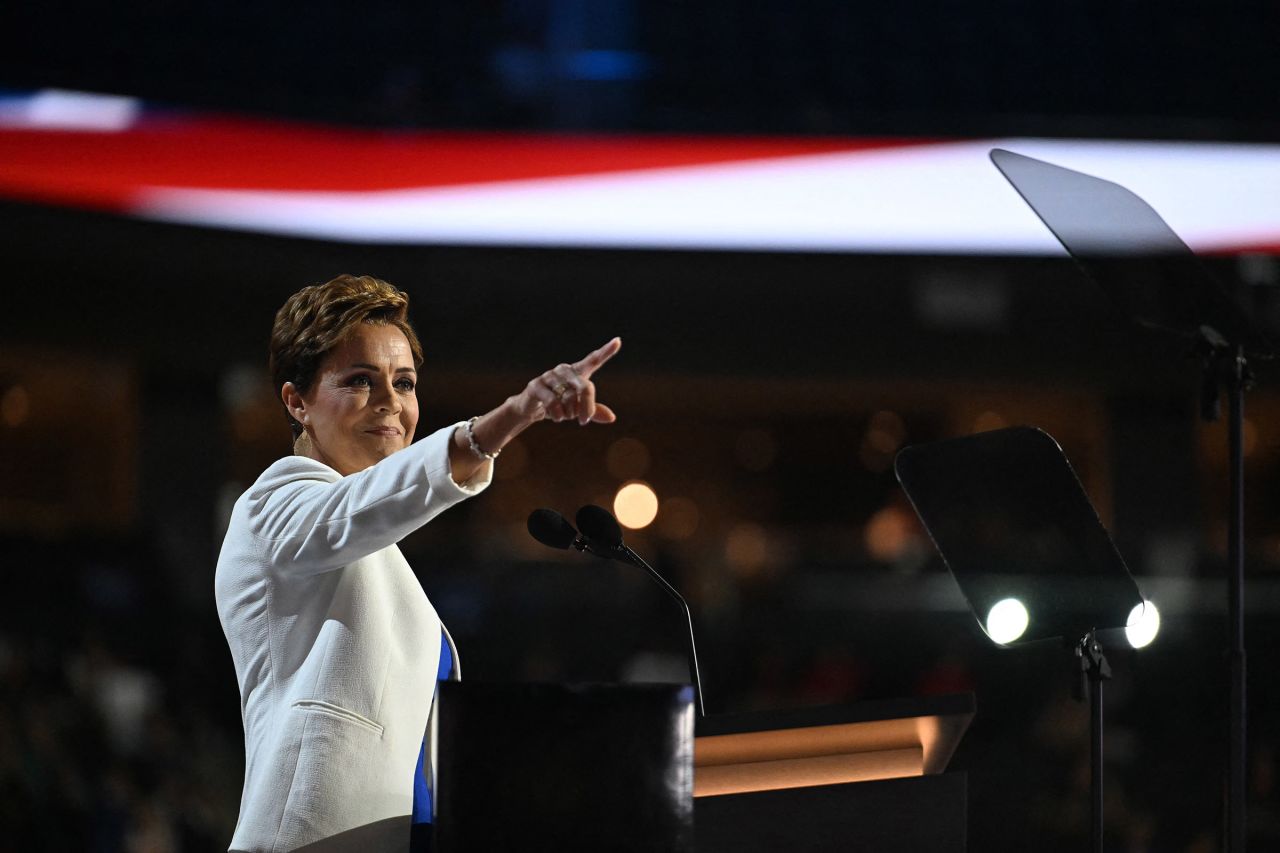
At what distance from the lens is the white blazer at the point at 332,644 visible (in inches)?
52.1

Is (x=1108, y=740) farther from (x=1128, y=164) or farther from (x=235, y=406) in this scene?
(x=235, y=406)

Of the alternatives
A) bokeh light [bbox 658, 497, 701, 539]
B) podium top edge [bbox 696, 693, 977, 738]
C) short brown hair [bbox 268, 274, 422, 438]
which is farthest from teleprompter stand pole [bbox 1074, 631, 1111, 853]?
bokeh light [bbox 658, 497, 701, 539]

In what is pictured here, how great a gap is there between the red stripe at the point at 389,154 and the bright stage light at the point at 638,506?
4.70m

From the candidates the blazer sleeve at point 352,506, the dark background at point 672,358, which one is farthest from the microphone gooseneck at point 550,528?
the dark background at point 672,358

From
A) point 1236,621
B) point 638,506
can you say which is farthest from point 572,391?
point 638,506

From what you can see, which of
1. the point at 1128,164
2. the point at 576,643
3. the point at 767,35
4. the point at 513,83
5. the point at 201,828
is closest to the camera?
the point at 201,828

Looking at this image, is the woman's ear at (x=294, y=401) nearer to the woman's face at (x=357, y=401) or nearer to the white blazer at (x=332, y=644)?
the woman's face at (x=357, y=401)

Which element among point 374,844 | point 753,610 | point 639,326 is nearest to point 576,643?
point 753,610

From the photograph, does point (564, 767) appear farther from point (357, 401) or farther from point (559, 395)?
point (357, 401)

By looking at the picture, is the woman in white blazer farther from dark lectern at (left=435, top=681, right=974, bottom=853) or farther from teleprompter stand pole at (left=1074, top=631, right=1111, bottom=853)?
teleprompter stand pole at (left=1074, top=631, right=1111, bottom=853)

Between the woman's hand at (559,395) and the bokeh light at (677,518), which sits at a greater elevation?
the bokeh light at (677,518)

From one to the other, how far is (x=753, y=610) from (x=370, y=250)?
2.10 metres

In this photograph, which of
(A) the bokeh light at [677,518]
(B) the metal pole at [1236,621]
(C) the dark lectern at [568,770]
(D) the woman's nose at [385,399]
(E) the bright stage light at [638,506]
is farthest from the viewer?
(E) the bright stage light at [638,506]

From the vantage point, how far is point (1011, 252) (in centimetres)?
524
